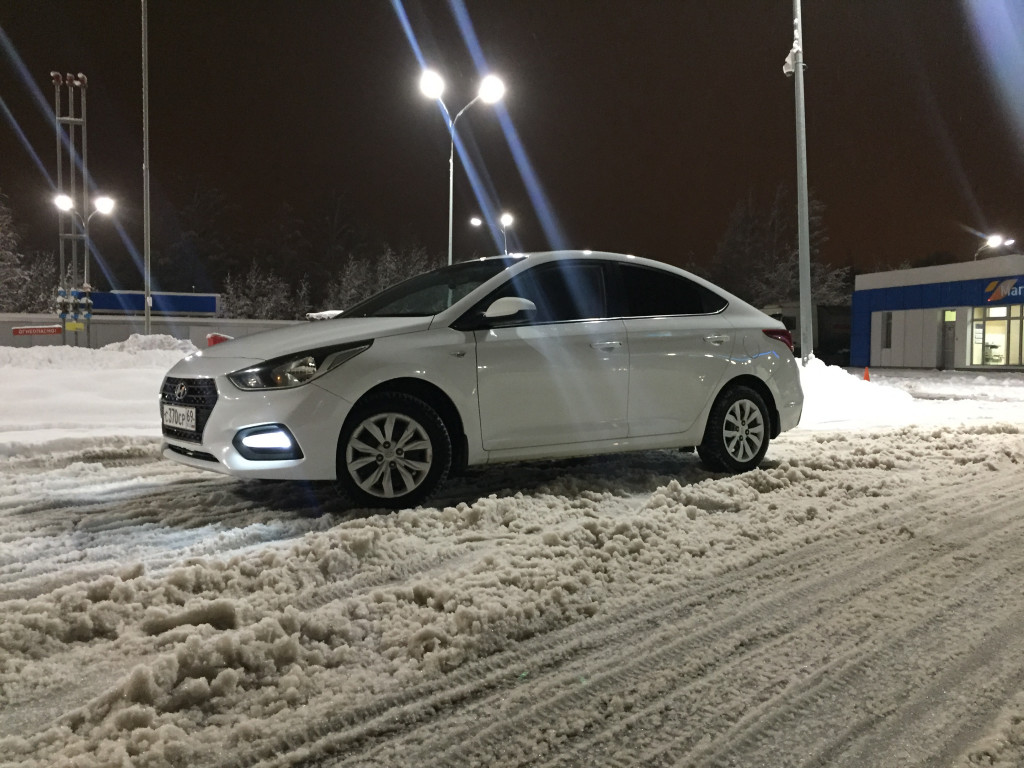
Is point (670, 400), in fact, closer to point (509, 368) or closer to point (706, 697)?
point (509, 368)

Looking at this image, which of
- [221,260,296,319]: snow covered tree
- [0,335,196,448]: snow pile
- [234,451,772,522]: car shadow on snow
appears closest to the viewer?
[234,451,772,522]: car shadow on snow

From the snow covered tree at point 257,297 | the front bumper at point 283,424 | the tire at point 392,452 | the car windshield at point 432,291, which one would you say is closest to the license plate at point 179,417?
the front bumper at point 283,424

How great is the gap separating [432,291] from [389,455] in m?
1.54

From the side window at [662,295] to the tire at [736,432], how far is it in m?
0.72

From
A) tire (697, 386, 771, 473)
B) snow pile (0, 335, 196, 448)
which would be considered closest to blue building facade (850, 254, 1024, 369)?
tire (697, 386, 771, 473)

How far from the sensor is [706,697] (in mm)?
2619

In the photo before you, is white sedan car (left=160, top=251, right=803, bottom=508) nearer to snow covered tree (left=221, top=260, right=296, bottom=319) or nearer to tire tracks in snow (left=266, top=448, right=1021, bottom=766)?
tire tracks in snow (left=266, top=448, right=1021, bottom=766)

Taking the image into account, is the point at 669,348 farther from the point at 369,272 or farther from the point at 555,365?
the point at 369,272

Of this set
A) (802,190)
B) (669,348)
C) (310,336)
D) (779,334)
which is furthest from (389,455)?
(802,190)

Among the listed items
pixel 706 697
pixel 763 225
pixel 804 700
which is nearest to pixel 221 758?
pixel 706 697

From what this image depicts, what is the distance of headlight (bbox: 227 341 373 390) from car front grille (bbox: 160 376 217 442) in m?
0.19

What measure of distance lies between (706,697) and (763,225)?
74267mm

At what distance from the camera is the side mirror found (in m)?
5.16

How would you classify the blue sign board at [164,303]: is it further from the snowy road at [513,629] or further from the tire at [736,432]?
the tire at [736,432]
